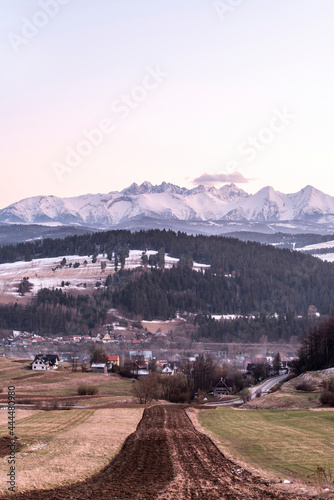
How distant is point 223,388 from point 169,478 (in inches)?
3769

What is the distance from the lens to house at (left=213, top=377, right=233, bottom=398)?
11719 centimetres

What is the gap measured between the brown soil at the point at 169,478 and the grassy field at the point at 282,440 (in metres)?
1.69

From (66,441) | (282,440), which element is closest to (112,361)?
(66,441)

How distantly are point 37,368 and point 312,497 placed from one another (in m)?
122

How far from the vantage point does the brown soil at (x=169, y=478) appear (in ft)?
74.4

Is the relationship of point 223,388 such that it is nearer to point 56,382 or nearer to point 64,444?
point 56,382

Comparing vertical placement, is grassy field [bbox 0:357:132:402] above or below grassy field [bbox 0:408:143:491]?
below

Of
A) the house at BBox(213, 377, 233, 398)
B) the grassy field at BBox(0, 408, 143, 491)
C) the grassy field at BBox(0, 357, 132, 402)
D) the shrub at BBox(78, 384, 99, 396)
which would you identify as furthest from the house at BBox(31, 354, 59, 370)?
the grassy field at BBox(0, 408, 143, 491)

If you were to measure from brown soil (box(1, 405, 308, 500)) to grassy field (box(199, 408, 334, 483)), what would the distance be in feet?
5.53

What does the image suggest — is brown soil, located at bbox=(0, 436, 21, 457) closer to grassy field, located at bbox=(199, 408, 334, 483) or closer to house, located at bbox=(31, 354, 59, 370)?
grassy field, located at bbox=(199, 408, 334, 483)

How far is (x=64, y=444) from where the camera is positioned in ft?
114

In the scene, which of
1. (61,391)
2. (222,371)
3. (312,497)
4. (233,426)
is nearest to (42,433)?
(233,426)

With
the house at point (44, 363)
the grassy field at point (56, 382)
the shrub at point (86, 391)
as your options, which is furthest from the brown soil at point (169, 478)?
the house at point (44, 363)

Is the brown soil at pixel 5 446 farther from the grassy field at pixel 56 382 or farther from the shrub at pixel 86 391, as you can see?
the shrub at pixel 86 391
